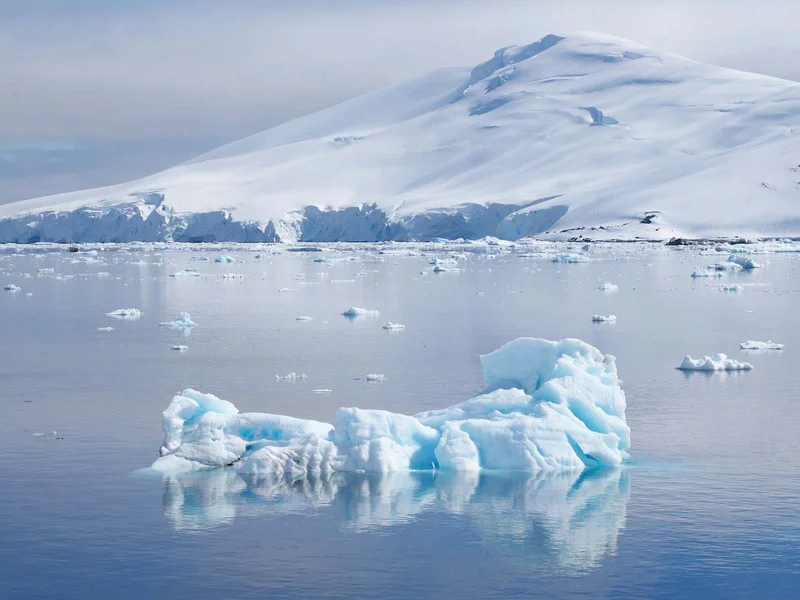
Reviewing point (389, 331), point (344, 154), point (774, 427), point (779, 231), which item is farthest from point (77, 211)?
point (774, 427)

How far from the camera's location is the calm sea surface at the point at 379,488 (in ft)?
22.9

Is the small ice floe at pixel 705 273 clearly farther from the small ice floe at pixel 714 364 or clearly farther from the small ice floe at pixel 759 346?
the small ice floe at pixel 714 364

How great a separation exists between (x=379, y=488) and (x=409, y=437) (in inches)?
30.9

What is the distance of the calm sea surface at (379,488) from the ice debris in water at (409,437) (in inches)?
10.4

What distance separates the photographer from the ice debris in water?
9477 millimetres

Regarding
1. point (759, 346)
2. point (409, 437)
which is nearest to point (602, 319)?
point (759, 346)

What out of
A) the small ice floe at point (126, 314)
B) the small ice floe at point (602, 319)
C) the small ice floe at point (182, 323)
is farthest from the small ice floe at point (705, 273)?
the small ice floe at point (182, 323)

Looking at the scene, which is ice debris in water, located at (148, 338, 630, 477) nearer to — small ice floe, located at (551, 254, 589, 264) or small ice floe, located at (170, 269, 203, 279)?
small ice floe, located at (170, 269, 203, 279)

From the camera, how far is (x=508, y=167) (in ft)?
319

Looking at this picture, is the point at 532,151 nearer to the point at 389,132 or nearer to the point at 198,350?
the point at 389,132

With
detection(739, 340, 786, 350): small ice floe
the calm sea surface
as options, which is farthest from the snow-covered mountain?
the calm sea surface

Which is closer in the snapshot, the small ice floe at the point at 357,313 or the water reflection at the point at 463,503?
the water reflection at the point at 463,503

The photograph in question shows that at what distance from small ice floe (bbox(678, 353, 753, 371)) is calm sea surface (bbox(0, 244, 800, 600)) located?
0.31 meters

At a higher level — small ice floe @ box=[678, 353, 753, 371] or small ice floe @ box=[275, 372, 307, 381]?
small ice floe @ box=[678, 353, 753, 371]
